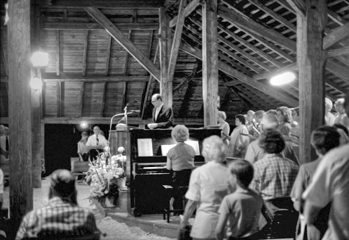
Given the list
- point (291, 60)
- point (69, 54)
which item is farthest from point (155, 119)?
point (69, 54)

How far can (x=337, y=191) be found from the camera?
2496 millimetres

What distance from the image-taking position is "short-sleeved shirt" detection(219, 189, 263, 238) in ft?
11.8

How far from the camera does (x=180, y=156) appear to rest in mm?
6664

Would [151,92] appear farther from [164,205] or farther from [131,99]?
[164,205]

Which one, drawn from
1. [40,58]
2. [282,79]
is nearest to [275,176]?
[40,58]

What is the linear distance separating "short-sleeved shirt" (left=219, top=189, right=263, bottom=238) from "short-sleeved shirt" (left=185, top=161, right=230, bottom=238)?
26 cm

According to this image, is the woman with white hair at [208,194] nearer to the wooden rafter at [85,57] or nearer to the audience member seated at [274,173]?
the audience member seated at [274,173]

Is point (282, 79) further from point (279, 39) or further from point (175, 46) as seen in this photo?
point (175, 46)

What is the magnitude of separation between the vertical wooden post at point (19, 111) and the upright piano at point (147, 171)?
2.00 metres

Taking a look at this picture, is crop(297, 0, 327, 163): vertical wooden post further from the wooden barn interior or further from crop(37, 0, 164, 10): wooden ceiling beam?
crop(37, 0, 164, 10): wooden ceiling beam

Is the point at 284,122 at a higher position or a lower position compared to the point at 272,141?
higher

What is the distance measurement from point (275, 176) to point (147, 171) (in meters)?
3.35

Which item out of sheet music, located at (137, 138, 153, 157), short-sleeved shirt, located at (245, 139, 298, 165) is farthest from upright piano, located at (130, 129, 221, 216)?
short-sleeved shirt, located at (245, 139, 298, 165)

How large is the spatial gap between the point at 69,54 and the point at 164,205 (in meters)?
9.48
